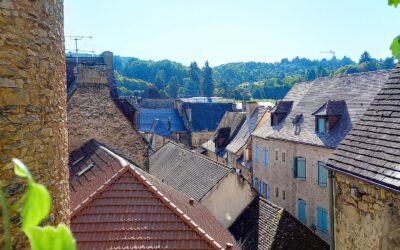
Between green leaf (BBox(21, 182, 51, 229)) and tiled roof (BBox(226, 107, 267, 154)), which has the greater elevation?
green leaf (BBox(21, 182, 51, 229))

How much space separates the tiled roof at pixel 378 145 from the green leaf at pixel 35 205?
6.21 m

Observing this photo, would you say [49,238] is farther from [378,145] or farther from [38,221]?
[378,145]

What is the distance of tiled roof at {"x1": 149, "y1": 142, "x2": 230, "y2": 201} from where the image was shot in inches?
659

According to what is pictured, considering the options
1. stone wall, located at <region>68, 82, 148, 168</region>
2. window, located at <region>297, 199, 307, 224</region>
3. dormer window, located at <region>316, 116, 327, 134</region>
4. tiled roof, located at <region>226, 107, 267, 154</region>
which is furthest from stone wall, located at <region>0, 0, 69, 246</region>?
tiled roof, located at <region>226, 107, 267, 154</region>

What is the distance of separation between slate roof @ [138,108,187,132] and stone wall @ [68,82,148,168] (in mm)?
29223

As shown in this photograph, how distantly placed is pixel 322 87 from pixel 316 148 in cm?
547

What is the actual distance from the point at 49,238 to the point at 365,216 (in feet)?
23.3

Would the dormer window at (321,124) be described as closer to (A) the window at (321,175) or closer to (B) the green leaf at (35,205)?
(A) the window at (321,175)

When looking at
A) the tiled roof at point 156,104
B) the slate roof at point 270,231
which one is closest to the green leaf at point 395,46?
the slate roof at point 270,231

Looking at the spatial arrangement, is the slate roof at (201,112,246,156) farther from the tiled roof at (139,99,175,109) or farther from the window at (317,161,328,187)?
the tiled roof at (139,99,175,109)

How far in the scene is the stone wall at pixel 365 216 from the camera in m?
6.39

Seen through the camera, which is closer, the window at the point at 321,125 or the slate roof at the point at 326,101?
the slate roof at the point at 326,101

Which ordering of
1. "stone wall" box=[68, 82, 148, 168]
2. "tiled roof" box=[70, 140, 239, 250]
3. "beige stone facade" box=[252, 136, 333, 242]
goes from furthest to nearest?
"beige stone facade" box=[252, 136, 333, 242] → "stone wall" box=[68, 82, 148, 168] → "tiled roof" box=[70, 140, 239, 250]

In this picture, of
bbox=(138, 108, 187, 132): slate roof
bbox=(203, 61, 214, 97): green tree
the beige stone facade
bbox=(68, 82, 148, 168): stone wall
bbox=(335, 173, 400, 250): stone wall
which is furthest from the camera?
bbox=(203, 61, 214, 97): green tree
